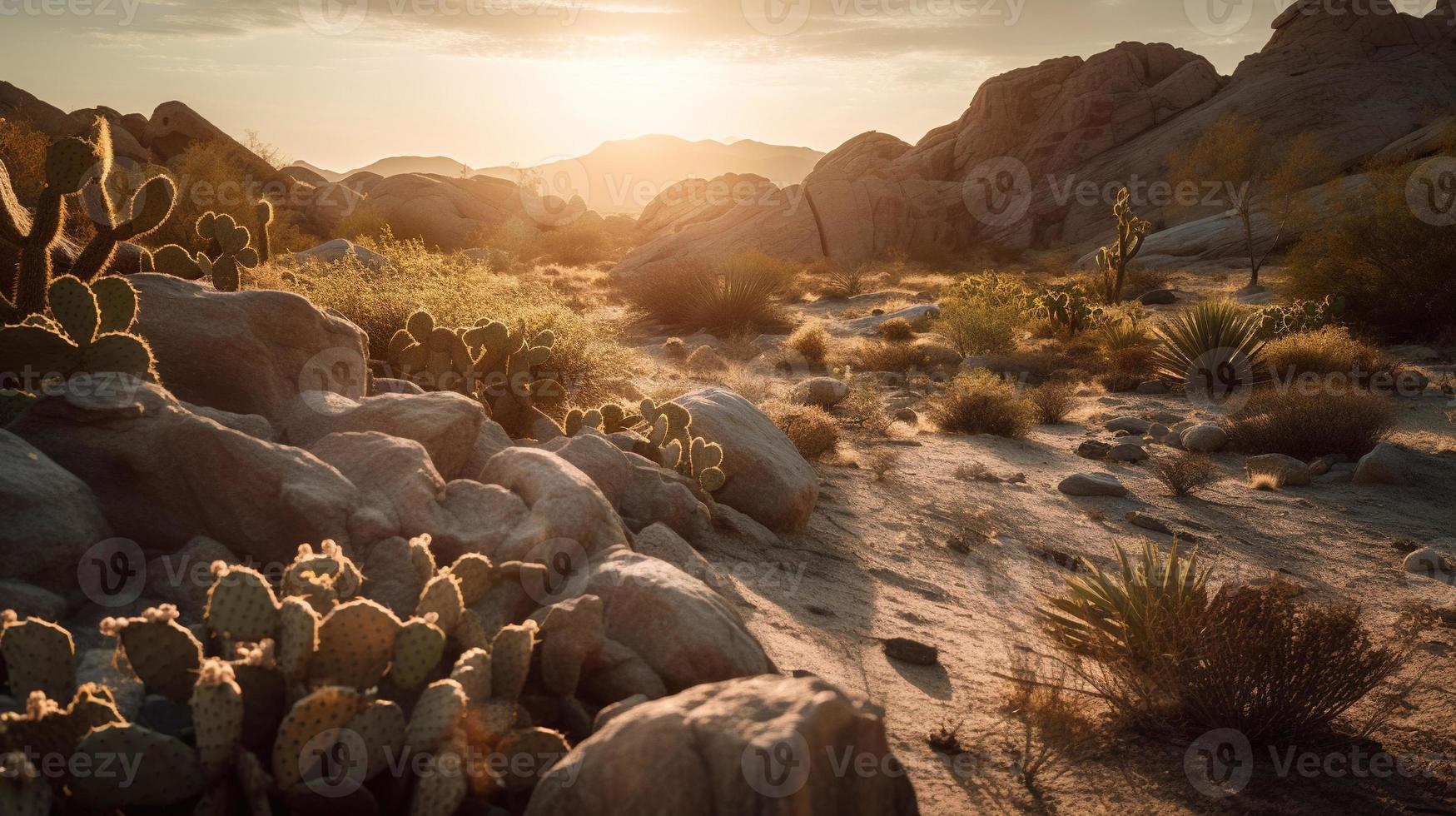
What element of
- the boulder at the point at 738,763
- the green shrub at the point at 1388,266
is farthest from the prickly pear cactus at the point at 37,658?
the green shrub at the point at 1388,266

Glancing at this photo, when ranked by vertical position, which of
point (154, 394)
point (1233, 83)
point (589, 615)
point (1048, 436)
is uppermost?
point (1233, 83)

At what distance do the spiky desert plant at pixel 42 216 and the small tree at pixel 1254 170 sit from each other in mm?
29274

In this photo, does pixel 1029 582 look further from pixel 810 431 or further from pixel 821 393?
pixel 821 393

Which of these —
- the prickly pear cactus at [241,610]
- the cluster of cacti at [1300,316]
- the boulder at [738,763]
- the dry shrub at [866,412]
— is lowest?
the dry shrub at [866,412]

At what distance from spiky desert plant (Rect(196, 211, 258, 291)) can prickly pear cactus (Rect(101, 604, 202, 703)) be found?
5178 millimetres

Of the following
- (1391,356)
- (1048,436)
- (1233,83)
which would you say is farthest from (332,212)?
(1233,83)

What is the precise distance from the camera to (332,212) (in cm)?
3681

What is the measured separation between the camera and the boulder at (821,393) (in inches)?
478

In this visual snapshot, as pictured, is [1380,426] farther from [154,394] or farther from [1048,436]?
[154,394]

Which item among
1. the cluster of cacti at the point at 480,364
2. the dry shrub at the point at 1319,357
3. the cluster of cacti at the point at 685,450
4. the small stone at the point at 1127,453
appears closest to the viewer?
the cluster of cacti at the point at 685,450

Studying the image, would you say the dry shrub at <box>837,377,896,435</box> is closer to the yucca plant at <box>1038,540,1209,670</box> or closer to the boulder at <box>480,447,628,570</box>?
the yucca plant at <box>1038,540,1209,670</box>

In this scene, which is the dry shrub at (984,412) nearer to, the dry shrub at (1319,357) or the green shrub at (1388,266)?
the dry shrub at (1319,357)

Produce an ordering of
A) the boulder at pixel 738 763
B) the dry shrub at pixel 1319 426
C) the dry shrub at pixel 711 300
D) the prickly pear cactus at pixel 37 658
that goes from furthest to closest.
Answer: the dry shrub at pixel 711 300 < the dry shrub at pixel 1319 426 < the prickly pear cactus at pixel 37 658 < the boulder at pixel 738 763

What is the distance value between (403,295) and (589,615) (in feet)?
28.0
